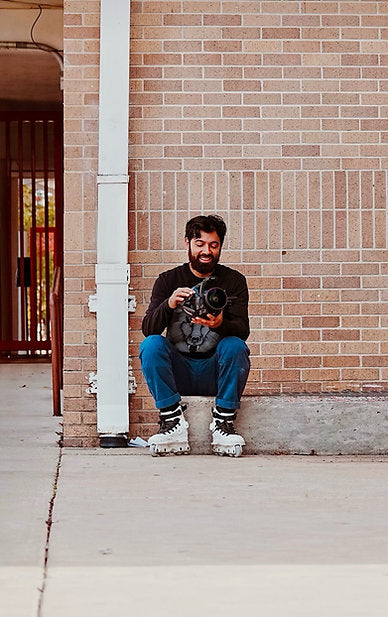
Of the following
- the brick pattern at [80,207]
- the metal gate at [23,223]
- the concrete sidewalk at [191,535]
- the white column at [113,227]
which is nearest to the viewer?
the concrete sidewalk at [191,535]

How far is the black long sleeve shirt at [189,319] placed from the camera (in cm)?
606

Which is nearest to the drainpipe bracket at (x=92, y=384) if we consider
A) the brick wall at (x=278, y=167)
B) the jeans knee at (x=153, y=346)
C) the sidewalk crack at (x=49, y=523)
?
the brick wall at (x=278, y=167)

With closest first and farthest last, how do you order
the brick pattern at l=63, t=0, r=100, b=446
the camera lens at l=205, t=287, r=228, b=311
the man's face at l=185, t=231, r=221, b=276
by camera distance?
the camera lens at l=205, t=287, r=228, b=311
the man's face at l=185, t=231, r=221, b=276
the brick pattern at l=63, t=0, r=100, b=446

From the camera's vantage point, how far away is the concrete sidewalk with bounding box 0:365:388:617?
327 centimetres

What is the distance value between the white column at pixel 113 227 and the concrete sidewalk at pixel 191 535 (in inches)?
12.4

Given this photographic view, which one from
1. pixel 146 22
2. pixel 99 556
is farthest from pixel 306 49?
pixel 99 556

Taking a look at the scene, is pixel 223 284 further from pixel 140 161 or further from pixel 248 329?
pixel 140 161

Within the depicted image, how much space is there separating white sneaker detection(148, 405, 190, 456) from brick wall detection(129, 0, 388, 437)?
1.39 feet

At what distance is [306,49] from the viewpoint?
255 inches

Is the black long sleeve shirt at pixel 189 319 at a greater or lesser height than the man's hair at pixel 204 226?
lesser

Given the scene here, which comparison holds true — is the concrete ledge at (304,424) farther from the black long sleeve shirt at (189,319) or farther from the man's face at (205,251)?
the man's face at (205,251)

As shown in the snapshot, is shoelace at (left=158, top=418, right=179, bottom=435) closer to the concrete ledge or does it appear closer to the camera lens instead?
the concrete ledge

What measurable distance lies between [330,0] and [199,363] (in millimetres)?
2211

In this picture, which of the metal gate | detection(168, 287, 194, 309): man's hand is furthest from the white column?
the metal gate
